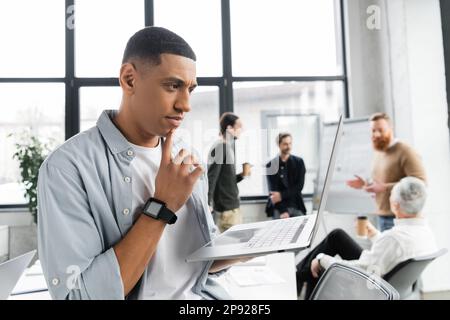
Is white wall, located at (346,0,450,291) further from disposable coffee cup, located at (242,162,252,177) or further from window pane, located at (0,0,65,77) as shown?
window pane, located at (0,0,65,77)

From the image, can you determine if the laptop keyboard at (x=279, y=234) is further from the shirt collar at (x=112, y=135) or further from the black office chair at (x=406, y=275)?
the black office chair at (x=406, y=275)

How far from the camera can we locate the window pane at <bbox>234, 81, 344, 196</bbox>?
1.73 feet

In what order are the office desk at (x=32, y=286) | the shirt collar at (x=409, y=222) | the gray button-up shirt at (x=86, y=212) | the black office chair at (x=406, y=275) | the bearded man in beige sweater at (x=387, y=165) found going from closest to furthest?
the gray button-up shirt at (x=86, y=212)
the office desk at (x=32, y=286)
the bearded man in beige sweater at (x=387, y=165)
the shirt collar at (x=409, y=222)
the black office chair at (x=406, y=275)

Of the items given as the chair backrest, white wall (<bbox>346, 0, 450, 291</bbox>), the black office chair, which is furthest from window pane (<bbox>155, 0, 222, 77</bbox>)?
the black office chair

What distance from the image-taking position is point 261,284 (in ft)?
2.05

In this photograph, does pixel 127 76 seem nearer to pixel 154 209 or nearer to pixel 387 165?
pixel 154 209

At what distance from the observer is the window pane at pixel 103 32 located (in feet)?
1.53

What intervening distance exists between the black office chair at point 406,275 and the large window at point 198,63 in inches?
26.2

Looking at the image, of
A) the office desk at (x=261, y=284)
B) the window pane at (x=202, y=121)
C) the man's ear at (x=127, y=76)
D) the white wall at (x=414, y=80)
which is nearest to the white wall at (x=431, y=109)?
the white wall at (x=414, y=80)

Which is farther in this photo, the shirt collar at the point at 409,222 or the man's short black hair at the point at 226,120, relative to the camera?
the shirt collar at the point at 409,222

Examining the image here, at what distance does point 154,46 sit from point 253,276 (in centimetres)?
46

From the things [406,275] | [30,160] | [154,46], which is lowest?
[406,275]

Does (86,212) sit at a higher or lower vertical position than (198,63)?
lower

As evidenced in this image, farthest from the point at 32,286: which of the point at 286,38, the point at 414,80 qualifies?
the point at 414,80
